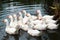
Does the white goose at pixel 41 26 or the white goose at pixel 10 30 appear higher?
the white goose at pixel 41 26

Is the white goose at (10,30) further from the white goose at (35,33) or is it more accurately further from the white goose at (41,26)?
the white goose at (41,26)

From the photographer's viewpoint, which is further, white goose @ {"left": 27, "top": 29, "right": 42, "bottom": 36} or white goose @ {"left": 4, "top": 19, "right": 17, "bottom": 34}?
white goose @ {"left": 4, "top": 19, "right": 17, "bottom": 34}

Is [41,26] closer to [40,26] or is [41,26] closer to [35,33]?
[40,26]

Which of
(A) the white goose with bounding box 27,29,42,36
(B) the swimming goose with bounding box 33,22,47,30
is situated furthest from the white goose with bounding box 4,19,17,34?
(B) the swimming goose with bounding box 33,22,47,30

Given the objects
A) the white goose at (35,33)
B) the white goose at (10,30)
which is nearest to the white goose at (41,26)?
the white goose at (35,33)

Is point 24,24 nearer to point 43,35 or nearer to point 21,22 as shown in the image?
point 21,22

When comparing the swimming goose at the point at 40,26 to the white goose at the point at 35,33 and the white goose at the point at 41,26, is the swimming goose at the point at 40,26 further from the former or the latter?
the white goose at the point at 35,33

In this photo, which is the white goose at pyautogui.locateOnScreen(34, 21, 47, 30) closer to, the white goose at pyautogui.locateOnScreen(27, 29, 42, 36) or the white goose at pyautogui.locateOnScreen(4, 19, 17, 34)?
the white goose at pyautogui.locateOnScreen(27, 29, 42, 36)

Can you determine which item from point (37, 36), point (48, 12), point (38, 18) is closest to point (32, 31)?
point (37, 36)

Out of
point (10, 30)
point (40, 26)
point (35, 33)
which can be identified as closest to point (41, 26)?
point (40, 26)

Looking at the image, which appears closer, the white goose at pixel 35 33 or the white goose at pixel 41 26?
the white goose at pixel 35 33

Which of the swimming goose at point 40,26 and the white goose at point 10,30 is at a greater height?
the swimming goose at point 40,26

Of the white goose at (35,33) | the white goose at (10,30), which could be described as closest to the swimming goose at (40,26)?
the white goose at (35,33)

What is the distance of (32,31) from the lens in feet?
34.1
